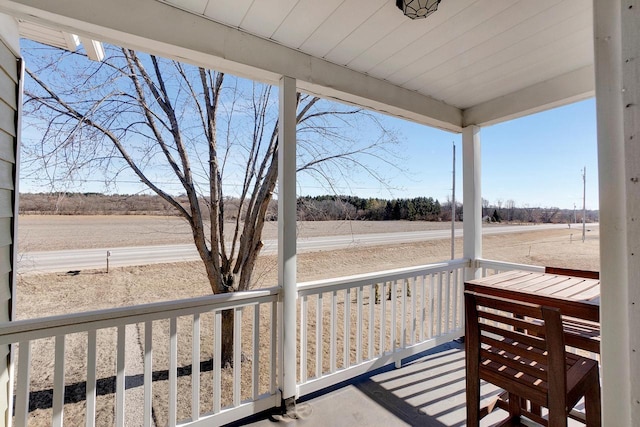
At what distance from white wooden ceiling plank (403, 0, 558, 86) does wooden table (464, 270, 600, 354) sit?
5.18ft

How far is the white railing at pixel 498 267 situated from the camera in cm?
265

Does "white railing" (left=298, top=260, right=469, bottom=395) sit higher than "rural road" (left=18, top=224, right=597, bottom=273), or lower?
lower

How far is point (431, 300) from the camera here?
2898mm

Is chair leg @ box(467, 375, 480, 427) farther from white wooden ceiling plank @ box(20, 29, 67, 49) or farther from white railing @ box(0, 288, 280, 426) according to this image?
white wooden ceiling plank @ box(20, 29, 67, 49)

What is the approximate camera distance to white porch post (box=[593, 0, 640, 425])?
32.8 inches

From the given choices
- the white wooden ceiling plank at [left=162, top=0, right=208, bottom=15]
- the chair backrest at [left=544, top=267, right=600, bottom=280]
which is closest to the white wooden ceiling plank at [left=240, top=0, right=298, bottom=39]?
the white wooden ceiling plank at [left=162, top=0, right=208, bottom=15]

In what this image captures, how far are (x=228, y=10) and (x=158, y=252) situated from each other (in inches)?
95.8

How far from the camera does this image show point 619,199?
2.95 feet

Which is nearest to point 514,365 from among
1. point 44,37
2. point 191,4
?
point 191,4

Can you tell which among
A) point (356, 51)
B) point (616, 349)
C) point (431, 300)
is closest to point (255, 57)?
point (356, 51)

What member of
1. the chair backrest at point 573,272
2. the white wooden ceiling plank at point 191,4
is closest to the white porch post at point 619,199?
the chair backrest at point 573,272

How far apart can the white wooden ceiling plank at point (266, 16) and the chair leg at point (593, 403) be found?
8.12ft

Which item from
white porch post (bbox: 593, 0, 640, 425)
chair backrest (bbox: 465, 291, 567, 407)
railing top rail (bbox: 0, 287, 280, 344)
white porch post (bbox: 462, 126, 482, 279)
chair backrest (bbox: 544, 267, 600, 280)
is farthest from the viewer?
white porch post (bbox: 462, 126, 482, 279)

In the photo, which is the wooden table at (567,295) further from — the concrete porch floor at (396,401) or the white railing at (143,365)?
the white railing at (143,365)
